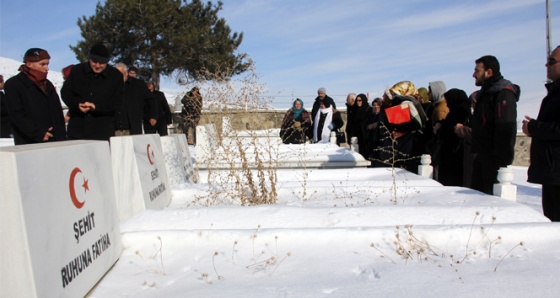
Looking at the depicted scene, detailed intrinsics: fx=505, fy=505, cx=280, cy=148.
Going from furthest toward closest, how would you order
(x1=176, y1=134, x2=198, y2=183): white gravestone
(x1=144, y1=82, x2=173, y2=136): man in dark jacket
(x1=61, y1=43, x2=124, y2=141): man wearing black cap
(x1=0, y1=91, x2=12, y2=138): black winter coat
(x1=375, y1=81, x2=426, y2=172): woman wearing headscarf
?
1. (x1=0, y1=91, x2=12, y2=138): black winter coat
2. (x1=144, y1=82, x2=173, y2=136): man in dark jacket
3. (x1=375, y1=81, x2=426, y2=172): woman wearing headscarf
4. (x1=176, y1=134, x2=198, y2=183): white gravestone
5. (x1=61, y1=43, x2=124, y2=141): man wearing black cap

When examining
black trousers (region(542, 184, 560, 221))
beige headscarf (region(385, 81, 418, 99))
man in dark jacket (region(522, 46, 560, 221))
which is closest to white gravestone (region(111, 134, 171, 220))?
man in dark jacket (region(522, 46, 560, 221))

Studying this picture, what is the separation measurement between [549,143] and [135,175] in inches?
120

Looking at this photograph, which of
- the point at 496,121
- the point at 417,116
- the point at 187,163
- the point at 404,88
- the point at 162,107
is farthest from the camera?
the point at 162,107

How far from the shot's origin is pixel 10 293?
1.70 m

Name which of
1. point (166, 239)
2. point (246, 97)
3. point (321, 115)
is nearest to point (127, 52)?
point (321, 115)

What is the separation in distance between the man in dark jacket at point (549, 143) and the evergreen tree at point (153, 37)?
20946 mm

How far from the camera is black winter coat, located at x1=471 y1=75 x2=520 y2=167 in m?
4.63

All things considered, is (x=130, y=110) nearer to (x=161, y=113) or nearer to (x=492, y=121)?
(x=161, y=113)

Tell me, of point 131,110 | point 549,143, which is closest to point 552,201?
point 549,143

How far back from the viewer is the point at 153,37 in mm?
25141

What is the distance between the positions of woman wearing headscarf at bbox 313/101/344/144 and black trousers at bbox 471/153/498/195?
308 inches

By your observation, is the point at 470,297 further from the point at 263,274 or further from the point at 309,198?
the point at 309,198

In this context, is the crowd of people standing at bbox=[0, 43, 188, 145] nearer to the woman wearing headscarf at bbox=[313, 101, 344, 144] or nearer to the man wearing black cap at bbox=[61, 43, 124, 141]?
the man wearing black cap at bbox=[61, 43, 124, 141]

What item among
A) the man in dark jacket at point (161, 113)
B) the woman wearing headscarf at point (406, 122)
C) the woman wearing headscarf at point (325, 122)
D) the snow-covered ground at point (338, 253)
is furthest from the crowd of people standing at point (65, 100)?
the woman wearing headscarf at point (325, 122)
